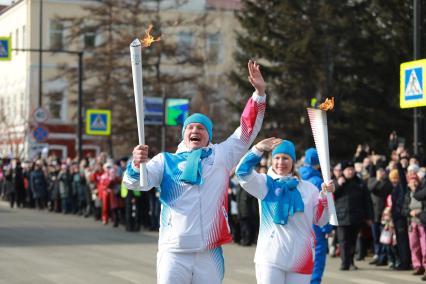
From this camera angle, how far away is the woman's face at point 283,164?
29.0 ft

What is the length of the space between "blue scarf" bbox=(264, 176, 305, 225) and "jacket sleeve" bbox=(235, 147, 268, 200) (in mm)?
95

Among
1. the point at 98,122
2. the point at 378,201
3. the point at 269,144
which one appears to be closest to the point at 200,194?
the point at 269,144

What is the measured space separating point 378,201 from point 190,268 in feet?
Answer: 34.6

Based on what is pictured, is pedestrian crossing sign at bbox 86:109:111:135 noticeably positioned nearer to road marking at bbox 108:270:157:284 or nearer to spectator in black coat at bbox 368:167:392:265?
spectator in black coat at bbox 368:167:392:265

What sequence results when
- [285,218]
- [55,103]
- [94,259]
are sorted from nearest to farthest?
[285,218]
[94,259]
[55,103]

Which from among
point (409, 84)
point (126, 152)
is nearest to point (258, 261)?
point (409, 84)

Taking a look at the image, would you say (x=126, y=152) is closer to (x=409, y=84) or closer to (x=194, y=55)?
(x=194, y=55)

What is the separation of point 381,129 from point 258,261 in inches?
1154

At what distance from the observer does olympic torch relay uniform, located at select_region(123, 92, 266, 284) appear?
7215 mm

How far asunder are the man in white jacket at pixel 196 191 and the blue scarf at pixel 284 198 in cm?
135

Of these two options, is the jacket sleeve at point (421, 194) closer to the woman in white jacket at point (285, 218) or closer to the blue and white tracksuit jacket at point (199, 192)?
the woman in white jacket at point (285, 218)

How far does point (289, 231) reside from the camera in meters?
8.75

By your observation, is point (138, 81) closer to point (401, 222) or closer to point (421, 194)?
point (421, 194)

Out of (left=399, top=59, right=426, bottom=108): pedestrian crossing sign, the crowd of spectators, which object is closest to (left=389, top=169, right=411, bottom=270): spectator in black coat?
→ the crowd of spectators
